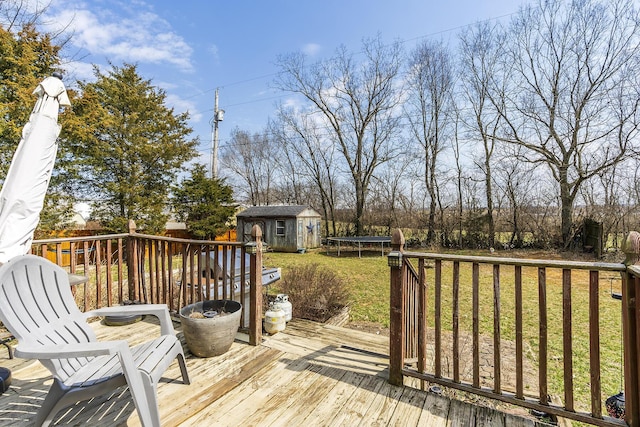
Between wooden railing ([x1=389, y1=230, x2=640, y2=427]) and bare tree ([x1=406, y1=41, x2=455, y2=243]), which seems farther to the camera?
bare tree ([x1=406, y1=41, x2=455, y2=243])

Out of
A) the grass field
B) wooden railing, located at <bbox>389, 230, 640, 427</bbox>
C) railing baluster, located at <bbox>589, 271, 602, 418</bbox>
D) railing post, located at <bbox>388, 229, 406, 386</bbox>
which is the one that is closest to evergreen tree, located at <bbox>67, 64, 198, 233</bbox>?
the grass field

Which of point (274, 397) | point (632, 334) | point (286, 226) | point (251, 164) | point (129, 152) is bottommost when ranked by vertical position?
point (274, 397)

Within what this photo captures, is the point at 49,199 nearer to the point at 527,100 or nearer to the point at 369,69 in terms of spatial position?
the point at 369,69

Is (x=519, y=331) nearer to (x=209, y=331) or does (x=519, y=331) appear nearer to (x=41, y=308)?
(x=209, y=331)

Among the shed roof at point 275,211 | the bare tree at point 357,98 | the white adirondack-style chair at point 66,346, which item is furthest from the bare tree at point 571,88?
the white adirondack-style chair at point 66,346

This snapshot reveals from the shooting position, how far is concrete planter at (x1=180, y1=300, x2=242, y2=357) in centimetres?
281

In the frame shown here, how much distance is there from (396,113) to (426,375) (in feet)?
54.6

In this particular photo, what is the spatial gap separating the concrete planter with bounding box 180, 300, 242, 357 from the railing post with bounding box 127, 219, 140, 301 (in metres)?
1.69

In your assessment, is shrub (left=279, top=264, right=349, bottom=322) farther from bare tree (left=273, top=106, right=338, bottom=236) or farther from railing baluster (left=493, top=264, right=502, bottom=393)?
bare tree (left=273, top=106, right=338, bottom=236)

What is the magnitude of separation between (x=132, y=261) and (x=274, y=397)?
Result: 3.00 metres

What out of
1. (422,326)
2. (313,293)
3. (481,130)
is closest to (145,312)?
(422,326)

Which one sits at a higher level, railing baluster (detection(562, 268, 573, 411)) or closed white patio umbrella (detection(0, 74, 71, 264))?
closed white patio umbrella (detection(0, 74, 71, 264))

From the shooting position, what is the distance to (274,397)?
2.33 metres

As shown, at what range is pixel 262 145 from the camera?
2325 cm
